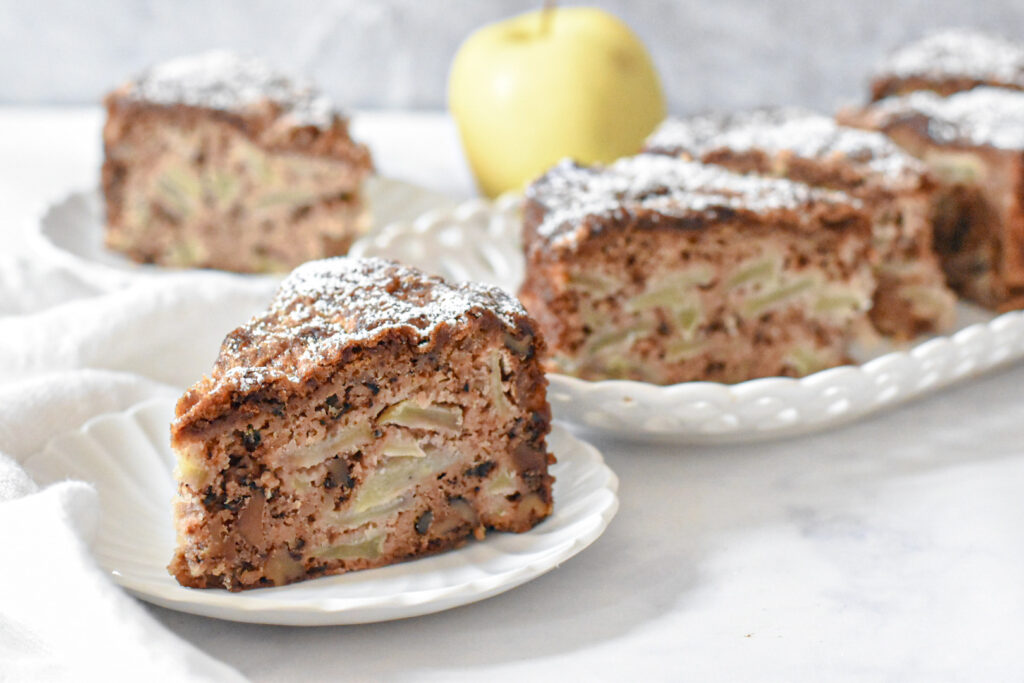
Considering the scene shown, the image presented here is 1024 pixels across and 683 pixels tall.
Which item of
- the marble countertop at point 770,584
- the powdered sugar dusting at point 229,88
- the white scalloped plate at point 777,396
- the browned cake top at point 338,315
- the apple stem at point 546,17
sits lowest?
the marble countertop at point 770,584

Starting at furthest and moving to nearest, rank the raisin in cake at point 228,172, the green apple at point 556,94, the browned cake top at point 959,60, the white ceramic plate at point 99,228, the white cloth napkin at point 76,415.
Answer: the green apple at point 556,94
the browned cake top at point 959,60
the raisin in cake at point 228,172
the white ceramic plate at point 99,228
the white cloth napkin at point 76,415

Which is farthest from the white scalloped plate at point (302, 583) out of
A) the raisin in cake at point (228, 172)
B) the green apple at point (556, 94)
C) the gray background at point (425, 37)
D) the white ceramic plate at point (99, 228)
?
the gray background at point (425, 37)

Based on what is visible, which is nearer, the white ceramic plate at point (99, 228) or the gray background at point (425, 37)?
the white ceramic plate at point (99, 228)

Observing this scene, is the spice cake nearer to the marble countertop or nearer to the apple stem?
the marble countertop

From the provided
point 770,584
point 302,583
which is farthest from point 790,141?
point 302,583

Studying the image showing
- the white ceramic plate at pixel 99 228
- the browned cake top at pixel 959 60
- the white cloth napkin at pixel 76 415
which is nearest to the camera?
the white cloth napkin at pixel 76 415

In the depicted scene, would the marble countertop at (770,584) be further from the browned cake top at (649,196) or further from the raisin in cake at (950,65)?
the raisin in cake at (950,65)

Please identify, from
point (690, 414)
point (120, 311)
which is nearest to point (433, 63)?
point (120, 311)

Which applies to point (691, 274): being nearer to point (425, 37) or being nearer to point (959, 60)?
point (959, 60)

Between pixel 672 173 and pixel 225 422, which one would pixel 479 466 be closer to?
pixel 225 422
